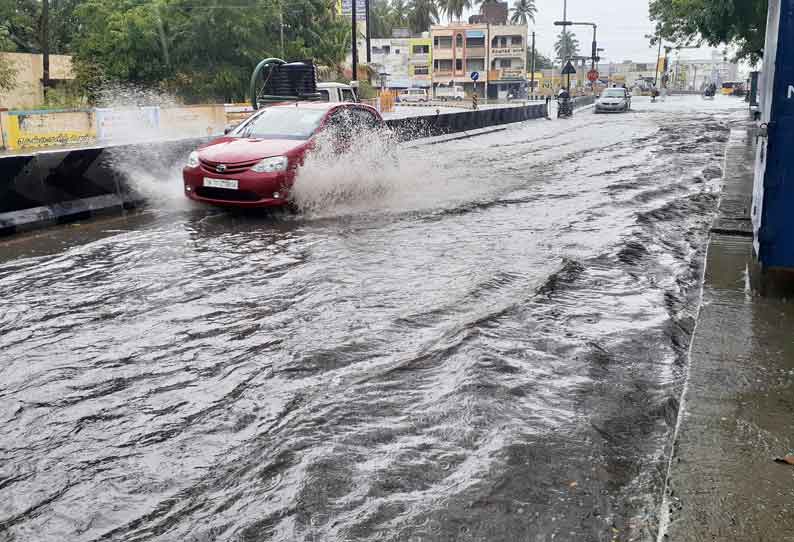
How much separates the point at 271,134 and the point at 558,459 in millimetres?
8540

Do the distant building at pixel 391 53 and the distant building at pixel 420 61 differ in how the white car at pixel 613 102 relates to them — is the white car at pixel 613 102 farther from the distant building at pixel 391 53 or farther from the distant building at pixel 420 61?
the distant building at pixel 420 61

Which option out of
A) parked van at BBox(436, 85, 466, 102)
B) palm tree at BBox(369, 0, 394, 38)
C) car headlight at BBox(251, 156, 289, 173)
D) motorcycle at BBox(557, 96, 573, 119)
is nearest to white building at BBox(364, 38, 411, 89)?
palm tree at BBox(369, 0, 394, 38)

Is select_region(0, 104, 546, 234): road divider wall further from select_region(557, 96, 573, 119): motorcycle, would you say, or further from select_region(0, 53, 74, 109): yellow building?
select_region(557, 96, 573, 119): motorcycle

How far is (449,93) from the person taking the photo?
328ft

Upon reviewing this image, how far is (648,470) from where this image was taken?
3607mm

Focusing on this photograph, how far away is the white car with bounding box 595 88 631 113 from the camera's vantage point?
161ft

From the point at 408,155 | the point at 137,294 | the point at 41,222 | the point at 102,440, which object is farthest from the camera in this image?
the point at 408,155

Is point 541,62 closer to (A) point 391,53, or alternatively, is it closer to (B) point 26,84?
(A) point 391,53

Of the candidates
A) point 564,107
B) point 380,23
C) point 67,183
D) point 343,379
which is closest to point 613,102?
point 564,107

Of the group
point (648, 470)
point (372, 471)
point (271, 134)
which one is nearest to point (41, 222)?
point (271, 134)

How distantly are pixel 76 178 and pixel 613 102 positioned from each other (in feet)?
141

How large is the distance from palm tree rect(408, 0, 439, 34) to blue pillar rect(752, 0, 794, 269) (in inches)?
4135

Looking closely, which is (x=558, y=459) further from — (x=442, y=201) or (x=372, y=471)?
(x=442, y=201)

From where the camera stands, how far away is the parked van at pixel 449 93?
89.8 metres
